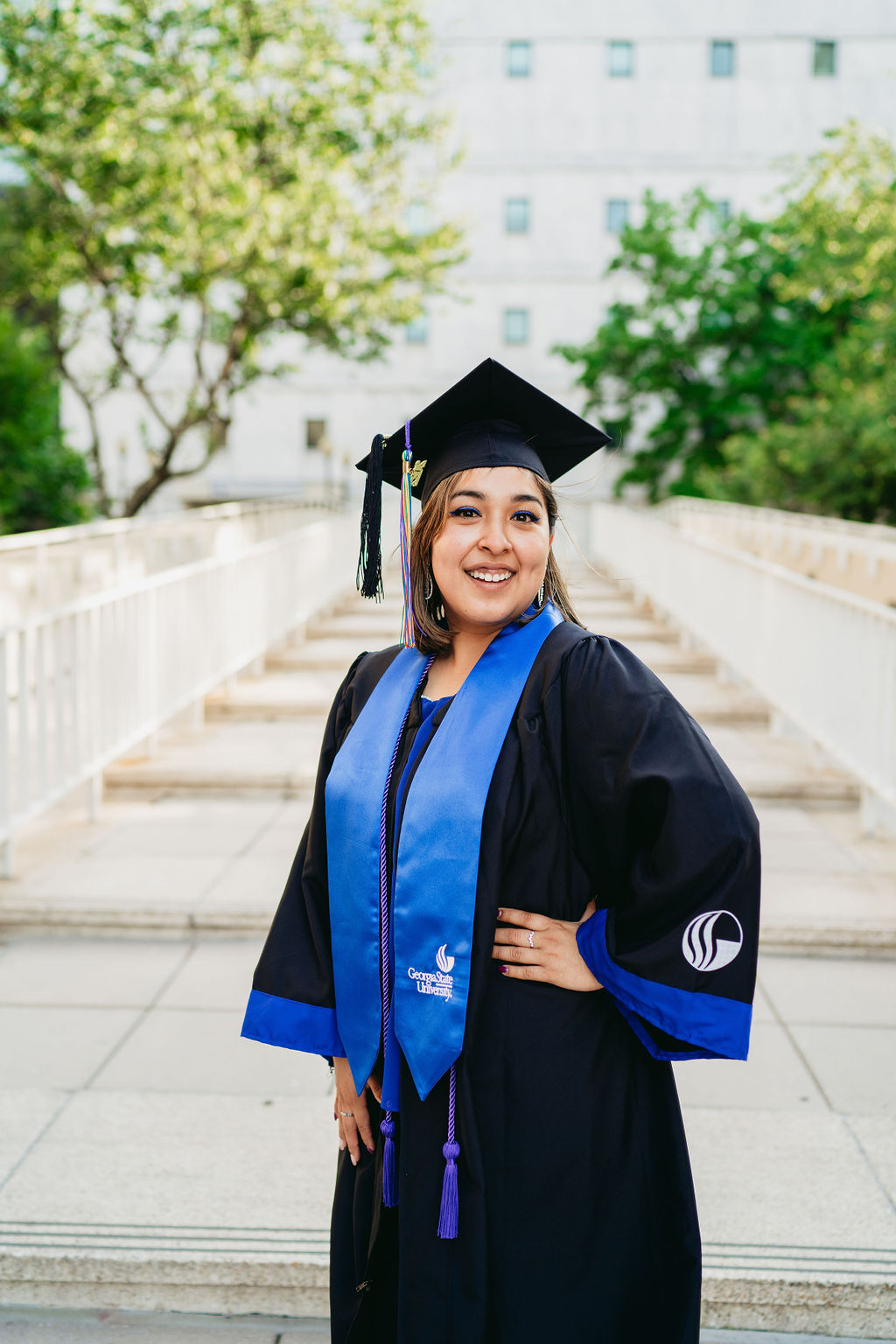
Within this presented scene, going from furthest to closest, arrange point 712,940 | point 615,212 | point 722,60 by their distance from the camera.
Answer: point 615,212 → point 722,60 → point 712,940

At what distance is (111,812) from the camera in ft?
19.9

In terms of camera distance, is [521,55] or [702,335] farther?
[521,55]

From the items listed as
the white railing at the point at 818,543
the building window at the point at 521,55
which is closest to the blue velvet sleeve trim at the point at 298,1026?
the white railing at the point at 818,543

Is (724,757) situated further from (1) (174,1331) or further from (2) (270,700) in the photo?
(1) (174,1331)

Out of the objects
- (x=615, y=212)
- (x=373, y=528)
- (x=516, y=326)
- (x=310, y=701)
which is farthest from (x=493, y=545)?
(x=615, y=212)

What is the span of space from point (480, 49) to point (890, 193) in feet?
87.9

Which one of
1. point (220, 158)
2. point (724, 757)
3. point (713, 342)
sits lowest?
point (724, 757)

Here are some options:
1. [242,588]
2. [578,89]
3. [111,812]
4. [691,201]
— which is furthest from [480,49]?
[111,812]

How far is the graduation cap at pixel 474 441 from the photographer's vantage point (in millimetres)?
1896

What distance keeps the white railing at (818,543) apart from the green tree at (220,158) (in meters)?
Answer: 5.85

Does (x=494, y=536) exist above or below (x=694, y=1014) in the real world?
above

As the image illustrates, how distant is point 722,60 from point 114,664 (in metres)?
41.3

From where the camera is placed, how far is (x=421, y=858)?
1.73 meters

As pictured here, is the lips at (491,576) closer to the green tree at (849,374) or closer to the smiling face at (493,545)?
the smiling face at (493,545)
